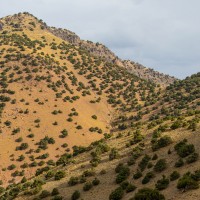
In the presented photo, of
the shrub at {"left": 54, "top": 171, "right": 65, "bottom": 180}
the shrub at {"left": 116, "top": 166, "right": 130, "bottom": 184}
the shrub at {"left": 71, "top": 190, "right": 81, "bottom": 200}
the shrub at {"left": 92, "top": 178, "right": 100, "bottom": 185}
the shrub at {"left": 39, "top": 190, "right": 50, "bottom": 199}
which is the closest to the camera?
the shrub at {"left": 116, "top": 166, "right": 130, "bottom": 184}

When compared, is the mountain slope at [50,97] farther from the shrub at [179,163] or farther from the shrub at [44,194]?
the shrub at [179,163]

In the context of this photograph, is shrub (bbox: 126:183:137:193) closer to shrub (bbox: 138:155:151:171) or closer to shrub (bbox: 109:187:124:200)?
shrub (bbox: 109:187:124:200)

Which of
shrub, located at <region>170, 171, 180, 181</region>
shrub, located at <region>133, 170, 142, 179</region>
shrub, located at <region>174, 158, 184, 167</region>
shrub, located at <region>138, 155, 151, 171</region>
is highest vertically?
shrub, located at <region>138, 155, 151, 171</region>

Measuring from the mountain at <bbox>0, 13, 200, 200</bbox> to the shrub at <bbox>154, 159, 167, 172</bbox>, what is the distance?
201mm

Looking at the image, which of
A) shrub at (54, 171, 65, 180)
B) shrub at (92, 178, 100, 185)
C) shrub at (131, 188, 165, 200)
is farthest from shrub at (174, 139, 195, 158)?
shrub at (54, 171, 65, 180)

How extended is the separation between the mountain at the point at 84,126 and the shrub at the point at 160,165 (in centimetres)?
20

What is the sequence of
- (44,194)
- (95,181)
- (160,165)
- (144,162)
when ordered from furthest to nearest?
1. (44,194)
2. (95,181)
3. (144,162)
4. (160,165)

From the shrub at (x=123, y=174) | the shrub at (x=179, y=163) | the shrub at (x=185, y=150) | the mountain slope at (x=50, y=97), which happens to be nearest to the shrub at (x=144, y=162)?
the shrub at (x=123, y=174)

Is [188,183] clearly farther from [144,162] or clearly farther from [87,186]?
[87,186]

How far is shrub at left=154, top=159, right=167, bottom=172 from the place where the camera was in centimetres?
3869

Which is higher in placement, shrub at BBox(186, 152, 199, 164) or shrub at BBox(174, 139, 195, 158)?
shrub at BBox(174, 139, 195, 158)

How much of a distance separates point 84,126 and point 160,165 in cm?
7069

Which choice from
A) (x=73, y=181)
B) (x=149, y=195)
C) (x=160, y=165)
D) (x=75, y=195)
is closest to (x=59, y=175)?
(x=73, y=181)

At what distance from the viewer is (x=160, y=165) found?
39.0 m
